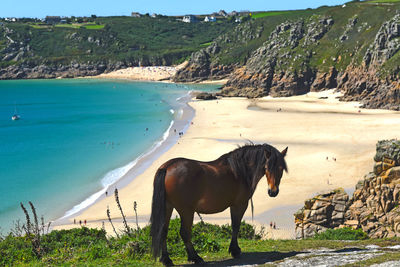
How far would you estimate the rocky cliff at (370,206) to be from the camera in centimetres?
1823

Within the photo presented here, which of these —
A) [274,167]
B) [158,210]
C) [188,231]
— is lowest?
[188,231]

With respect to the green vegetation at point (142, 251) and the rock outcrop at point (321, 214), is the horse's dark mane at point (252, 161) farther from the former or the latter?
the rock outcrop at point (321, 214)

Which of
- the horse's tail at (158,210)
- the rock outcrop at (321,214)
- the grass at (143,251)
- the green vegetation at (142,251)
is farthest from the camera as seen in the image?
the rock outcrop at (321,214)

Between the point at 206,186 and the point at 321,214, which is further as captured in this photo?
the point at 321,214

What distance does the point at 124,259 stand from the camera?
33.7 feet

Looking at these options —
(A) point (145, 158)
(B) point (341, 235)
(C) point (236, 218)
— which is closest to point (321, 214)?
(B) point (341, 235)

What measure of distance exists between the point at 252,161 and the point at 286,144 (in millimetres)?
43875

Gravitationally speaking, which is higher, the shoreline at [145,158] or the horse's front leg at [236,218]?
the horse's front leg at [236,218]

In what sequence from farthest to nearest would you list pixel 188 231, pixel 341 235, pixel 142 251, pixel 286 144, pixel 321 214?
pixel 286 144 < pixel 321 214 < pixel 341 235 < pixel 142 251 < pixel 188 231

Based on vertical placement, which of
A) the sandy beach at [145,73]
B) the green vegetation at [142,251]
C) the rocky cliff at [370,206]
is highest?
the sandy beach at [145,73]

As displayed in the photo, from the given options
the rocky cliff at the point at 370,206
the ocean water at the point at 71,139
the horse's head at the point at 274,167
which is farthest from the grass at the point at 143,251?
the ocean water at the point at 71,139

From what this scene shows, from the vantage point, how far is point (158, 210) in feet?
29.5

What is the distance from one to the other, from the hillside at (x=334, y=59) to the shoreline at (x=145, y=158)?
28.9 meters

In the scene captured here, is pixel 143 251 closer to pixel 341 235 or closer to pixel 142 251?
pixel 142 251
